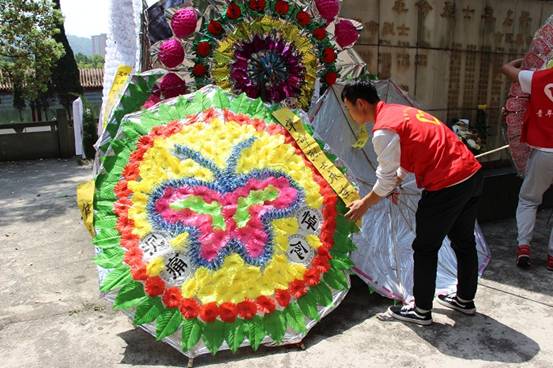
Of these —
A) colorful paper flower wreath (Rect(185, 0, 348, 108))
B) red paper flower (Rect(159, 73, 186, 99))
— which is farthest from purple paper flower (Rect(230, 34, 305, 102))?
red paper flower (Rect(159, 73, 186, 99))

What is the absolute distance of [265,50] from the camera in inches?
137

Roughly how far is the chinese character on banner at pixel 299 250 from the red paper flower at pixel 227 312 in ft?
1.51

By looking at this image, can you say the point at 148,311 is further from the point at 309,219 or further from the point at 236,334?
the point at 309,219

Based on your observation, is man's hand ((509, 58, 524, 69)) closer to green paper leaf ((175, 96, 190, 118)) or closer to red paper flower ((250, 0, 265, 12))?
red paper flower ((250, 0, 265, 12))

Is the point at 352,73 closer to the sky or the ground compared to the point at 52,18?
closer to the ground

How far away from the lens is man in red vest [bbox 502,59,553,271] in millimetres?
3768

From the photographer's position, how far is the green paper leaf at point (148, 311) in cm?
255

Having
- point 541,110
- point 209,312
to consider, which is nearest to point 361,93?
point 209,312

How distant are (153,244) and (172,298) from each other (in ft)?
1.03

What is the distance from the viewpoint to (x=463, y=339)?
2.81 m

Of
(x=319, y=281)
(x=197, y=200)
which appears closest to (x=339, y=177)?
(x=319, y=281)

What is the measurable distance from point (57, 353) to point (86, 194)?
39.6 inches

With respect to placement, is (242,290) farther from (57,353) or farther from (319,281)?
(57,353)

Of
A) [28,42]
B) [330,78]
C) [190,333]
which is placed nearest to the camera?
[190,333]
